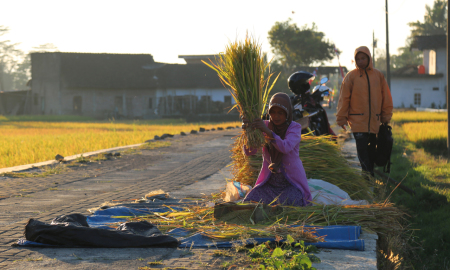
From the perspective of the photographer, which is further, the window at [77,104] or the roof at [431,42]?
the window at [77,104]

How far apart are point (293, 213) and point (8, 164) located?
8.92m

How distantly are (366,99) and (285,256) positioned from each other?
3.94 metres

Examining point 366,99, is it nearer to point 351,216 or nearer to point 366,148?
point 366,148

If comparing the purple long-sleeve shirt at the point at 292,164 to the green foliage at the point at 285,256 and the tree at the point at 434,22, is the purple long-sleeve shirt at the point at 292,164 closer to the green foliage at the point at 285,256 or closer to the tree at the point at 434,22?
the green foliage at the point at 285,256

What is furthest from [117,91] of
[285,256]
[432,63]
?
[285,256]

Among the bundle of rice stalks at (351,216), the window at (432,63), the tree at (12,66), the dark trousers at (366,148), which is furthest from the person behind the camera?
the tree at (12,66)

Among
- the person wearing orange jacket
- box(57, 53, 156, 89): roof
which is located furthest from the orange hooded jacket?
box(57, 53, 156, 89): roof

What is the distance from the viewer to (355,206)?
477cm

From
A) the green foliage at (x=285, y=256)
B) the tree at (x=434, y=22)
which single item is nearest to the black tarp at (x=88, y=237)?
the green foliage at (x=285, y=256)

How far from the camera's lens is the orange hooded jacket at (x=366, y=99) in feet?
22.6

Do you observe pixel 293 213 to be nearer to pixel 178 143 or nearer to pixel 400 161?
pixel 400 161

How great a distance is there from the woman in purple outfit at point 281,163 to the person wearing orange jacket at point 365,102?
2293 millimetres

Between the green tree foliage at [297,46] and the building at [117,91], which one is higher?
the green tree foliage at [297,46]

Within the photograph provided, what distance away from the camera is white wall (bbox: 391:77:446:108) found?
47844 millimetres
